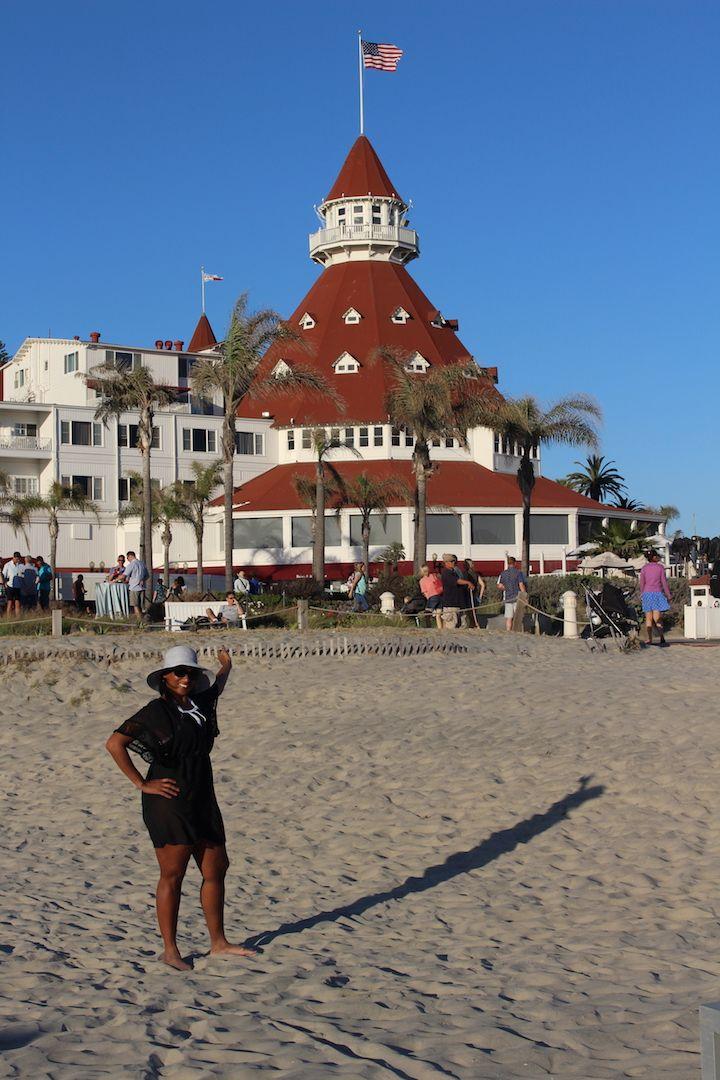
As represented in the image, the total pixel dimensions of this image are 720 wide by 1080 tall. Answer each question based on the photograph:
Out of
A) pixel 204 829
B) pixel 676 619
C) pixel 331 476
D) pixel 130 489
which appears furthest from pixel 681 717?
pixel 130 489

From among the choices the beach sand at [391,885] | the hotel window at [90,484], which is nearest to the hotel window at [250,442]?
the hotel window at [90,484]

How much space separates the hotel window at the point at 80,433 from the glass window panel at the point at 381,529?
1173 centimetres

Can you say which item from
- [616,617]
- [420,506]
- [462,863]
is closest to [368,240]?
[420,506]

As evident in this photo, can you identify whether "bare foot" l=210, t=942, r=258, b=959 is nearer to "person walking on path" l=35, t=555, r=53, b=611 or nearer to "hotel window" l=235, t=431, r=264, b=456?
"person walking on path" l=35, t=555, r=53, b=611

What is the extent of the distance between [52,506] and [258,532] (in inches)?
316

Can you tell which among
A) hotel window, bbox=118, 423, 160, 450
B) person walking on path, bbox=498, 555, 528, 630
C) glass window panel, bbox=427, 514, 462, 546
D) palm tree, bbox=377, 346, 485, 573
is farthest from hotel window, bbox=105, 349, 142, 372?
person walking on path, bbox=498, 555, 528, 630

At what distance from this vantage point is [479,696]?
15344 mm

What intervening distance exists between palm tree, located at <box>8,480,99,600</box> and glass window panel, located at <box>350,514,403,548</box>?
10557 mm

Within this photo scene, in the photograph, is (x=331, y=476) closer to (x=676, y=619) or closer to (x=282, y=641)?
(x=676, y=619)

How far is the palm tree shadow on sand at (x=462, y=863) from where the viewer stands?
26.7 feet

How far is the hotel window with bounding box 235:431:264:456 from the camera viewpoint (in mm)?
58062

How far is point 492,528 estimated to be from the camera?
172 feet

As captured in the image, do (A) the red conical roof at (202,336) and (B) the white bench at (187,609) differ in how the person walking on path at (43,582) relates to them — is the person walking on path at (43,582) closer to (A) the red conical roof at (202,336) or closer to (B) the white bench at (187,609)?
(B) the white bench at (187,609)

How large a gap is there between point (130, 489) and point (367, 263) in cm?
1685
